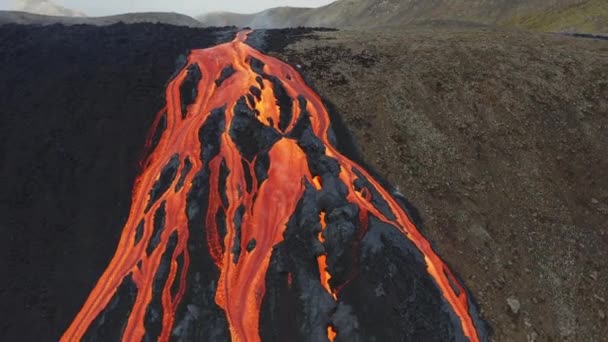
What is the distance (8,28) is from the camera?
37.6 meters

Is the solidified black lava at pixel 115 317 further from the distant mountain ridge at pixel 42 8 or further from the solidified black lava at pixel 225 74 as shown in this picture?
the distant mountain ridge at pixel 42 8

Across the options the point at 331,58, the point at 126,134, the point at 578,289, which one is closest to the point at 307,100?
the point at 331,58

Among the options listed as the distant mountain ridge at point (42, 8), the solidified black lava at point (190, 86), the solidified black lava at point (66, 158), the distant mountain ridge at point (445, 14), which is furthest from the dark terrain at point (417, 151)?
the distant mountain ridge at point (42, 8)

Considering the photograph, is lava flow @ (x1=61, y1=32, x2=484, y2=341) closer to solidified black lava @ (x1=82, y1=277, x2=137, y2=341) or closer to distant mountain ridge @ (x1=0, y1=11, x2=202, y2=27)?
solidified black lava @ (x1=82, y1=277, x2=137, y2=341)

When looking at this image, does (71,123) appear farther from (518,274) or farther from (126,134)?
(518,274)

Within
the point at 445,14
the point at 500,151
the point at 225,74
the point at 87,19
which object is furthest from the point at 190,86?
the point at 445,14

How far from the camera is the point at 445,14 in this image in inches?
3127

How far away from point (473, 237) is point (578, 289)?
16.8 feet

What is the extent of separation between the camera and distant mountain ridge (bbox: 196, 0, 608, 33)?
58906 millimetres

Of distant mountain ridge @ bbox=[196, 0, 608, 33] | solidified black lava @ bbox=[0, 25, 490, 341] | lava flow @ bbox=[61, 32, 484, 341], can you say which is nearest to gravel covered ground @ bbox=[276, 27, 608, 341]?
lava flow @ bbox=[61, 32, 484, 341]

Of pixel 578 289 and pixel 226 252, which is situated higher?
pixel 226 252

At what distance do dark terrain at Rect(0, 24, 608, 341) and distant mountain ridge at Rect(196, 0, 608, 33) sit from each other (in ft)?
95.9

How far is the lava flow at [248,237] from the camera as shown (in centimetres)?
1817

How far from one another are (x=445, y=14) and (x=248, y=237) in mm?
71597
